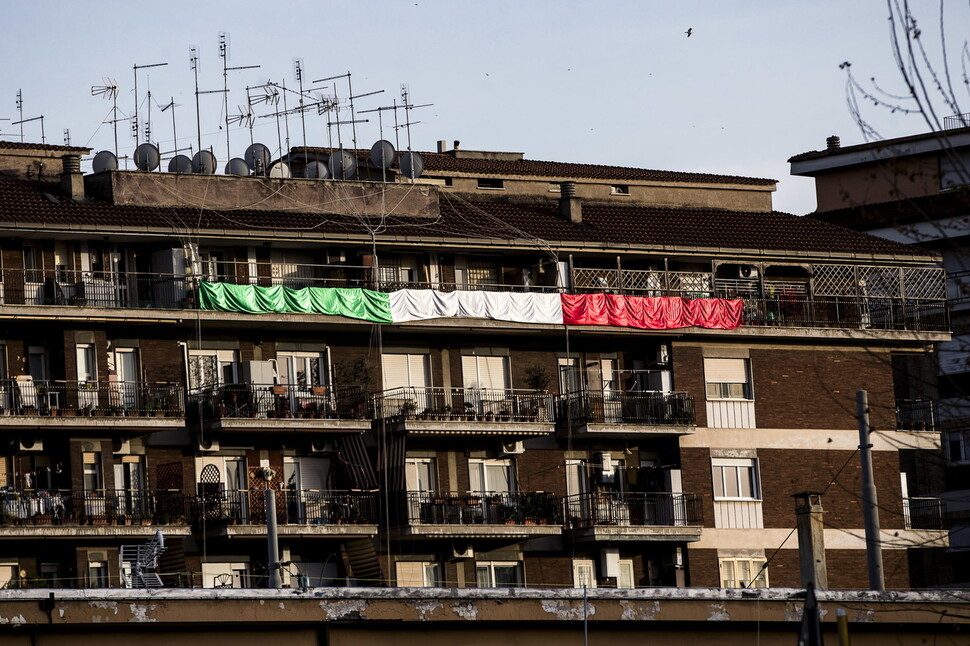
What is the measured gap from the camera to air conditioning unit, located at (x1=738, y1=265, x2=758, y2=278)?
200ft

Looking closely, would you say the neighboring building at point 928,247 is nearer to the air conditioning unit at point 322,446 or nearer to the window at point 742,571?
the window at point 742,571

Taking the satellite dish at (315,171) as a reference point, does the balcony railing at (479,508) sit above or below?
below

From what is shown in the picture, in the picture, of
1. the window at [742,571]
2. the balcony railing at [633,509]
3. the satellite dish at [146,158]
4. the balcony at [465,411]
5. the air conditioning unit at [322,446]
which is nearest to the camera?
the air conditioning unit at [322,446]

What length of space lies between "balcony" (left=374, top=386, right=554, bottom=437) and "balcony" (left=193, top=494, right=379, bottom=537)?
8.01ft

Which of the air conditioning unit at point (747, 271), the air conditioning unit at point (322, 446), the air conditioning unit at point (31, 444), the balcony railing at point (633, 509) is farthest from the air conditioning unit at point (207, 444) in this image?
the air conditioning unit at point (747, 271)

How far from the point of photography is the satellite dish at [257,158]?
194 ft

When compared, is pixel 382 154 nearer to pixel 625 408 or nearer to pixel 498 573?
Result: pixel 625 408

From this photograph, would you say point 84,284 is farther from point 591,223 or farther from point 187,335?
point 591,223

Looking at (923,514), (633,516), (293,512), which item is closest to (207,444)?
(293,512)

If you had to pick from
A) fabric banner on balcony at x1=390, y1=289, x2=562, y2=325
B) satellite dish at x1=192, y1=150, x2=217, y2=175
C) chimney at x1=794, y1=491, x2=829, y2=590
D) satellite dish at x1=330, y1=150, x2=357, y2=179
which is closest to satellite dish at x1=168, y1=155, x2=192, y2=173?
satellite dish at x1=192, y1=150, x2=217, y2=175

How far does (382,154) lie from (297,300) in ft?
28.9

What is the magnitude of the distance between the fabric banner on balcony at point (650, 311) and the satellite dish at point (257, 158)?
1028 centimetres

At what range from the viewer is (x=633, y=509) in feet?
182

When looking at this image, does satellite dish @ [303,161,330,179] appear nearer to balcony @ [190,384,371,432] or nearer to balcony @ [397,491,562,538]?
balcony @ [190,384,371,432]
